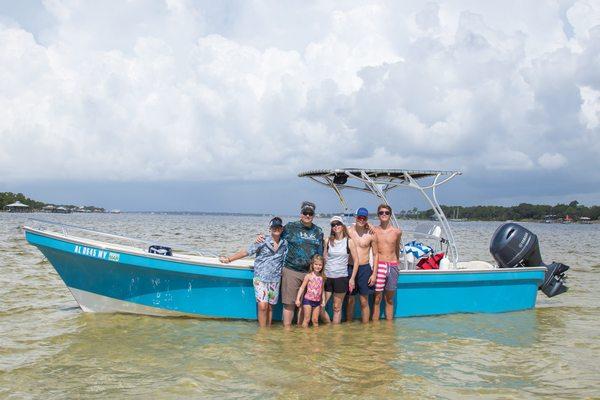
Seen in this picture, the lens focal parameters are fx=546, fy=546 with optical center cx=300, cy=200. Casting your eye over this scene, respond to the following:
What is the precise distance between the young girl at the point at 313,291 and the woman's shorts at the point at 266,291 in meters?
0.34

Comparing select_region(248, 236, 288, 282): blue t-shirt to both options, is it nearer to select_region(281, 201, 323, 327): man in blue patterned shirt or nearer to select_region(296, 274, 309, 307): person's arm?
select_region(281, 201, 323, 327): man in blue patterned shirt

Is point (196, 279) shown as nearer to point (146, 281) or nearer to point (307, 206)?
point (146, 281)

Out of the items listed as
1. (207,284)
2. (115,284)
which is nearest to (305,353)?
(207,284)

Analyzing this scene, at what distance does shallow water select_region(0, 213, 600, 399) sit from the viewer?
219 inches

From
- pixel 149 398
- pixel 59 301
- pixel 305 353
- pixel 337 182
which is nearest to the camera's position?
pixel 149 398

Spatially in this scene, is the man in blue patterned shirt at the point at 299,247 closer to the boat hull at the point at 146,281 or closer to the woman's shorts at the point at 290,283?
the woman's shorts at the point at 290,283

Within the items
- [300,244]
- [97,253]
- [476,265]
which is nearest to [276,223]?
[300,244]

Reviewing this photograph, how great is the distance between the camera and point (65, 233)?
8148 millimetres

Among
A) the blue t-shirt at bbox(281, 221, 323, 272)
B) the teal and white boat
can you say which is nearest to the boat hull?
the teal and white boat

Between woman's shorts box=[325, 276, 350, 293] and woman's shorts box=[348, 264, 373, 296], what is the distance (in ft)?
0.80

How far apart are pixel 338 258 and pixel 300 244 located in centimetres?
60

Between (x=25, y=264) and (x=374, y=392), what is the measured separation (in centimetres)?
1348

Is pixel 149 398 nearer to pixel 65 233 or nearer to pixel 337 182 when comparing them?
pixel 65 233

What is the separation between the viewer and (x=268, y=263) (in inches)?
304
